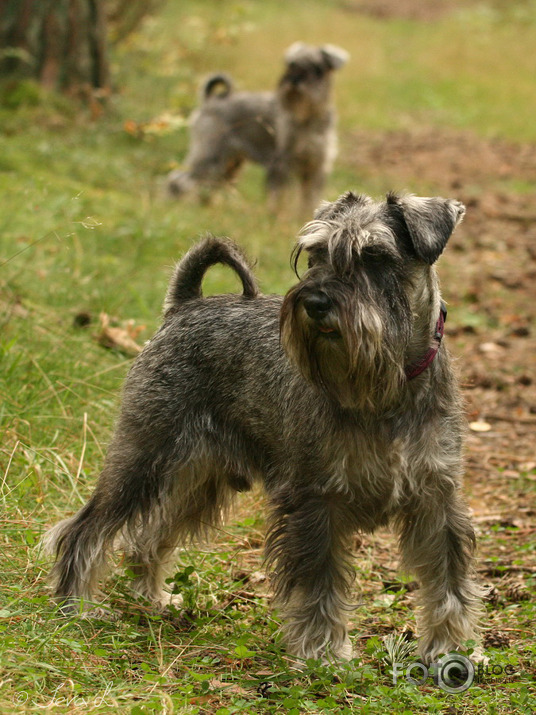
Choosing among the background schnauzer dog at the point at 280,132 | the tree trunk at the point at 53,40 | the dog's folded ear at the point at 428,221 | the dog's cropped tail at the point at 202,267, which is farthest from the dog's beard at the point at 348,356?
the tree trunk at the point at 53,40

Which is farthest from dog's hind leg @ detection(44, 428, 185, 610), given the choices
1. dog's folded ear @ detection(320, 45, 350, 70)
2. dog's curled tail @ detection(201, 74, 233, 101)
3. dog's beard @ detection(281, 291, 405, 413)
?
dog's curled tail @ detection(201, 74, 233, 101)

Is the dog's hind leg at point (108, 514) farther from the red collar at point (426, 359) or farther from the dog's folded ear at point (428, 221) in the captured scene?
the dog's folded ear at point (428, 221)

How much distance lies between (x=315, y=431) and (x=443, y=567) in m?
0.77

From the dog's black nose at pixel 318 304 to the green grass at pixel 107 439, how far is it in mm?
1344

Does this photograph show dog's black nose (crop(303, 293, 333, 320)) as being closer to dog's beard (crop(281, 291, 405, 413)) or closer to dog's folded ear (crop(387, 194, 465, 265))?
dog's beard (crop(281, 291, 405, 413))

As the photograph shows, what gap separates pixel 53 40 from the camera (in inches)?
464

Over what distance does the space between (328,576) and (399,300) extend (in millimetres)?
1147

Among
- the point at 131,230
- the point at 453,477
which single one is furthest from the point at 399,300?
the point at 131,230

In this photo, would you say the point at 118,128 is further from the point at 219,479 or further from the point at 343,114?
the point at 343,114

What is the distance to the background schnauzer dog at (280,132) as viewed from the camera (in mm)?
12031

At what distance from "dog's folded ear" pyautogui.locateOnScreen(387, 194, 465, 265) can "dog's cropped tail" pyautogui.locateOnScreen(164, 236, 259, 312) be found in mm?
868

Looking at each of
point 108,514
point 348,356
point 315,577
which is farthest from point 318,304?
point 108,514

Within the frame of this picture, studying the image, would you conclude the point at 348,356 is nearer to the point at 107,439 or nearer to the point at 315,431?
the point at 315,431

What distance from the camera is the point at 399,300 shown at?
143 inches
